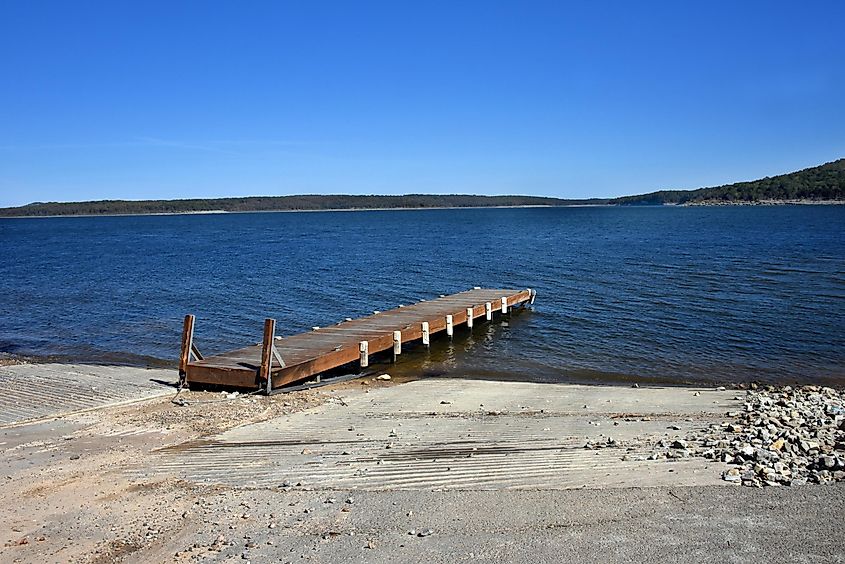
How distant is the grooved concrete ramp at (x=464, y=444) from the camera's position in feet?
29.0

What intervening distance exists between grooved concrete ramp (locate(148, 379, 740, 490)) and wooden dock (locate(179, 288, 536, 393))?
6.09 ft

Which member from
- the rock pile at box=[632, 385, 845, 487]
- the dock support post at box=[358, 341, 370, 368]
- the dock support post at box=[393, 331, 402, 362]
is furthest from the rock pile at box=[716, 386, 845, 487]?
the dock support post at box=[393, 331, 402, 362]

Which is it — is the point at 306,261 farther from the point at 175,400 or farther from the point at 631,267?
the point at 175,400

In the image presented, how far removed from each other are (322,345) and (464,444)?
7.91 metres

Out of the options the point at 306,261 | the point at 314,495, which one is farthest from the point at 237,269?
the point at 314,495

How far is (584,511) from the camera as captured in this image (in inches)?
302

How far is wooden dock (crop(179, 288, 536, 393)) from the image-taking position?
14.9 metres

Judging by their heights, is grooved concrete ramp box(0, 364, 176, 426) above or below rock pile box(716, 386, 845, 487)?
below

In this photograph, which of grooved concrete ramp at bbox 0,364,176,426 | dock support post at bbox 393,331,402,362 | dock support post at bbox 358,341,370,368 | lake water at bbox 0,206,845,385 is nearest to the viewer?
grooved concrete ramp at bbox 0,364,176,426

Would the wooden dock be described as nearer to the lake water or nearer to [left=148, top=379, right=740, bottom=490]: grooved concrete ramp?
the lake water

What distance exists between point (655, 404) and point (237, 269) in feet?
116

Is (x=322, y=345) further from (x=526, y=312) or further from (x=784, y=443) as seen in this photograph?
(x=526, y=312)

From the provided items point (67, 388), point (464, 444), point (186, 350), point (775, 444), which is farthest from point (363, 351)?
point (775, 444)

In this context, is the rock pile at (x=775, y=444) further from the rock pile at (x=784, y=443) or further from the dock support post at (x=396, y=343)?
the dock support post at (x=396, y=343)
